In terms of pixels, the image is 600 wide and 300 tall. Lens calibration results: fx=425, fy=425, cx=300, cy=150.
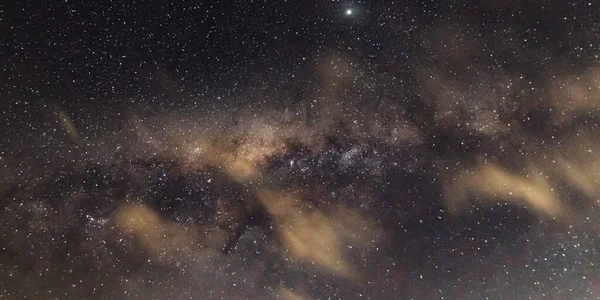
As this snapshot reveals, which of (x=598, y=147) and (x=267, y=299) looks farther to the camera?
(x=267, y=299)

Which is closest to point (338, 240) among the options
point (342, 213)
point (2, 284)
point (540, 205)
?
point (342, 213)

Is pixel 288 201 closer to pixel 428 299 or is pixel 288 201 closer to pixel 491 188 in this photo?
pixel 428 299

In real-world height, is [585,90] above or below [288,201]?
above

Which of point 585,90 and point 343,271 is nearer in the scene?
point 585,90

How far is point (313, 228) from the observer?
4.85m

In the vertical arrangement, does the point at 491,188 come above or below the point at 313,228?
above

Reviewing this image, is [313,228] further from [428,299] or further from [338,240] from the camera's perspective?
[428,299]

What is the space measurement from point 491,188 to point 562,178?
28.3 inches

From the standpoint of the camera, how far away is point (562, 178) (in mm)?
4551

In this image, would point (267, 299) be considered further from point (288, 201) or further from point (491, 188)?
point (491, 188)

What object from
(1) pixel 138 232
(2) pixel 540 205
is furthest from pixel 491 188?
(1) pixel 138 232

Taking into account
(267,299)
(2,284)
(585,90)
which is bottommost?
(2,284)

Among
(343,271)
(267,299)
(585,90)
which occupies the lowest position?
(267,299)

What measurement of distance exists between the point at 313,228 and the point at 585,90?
126 inches
